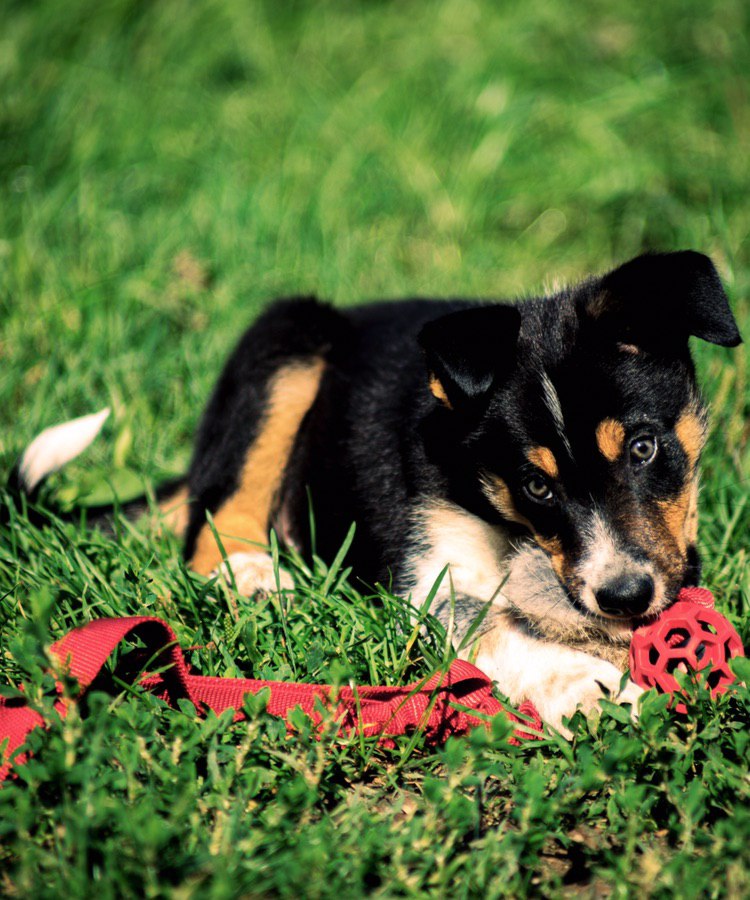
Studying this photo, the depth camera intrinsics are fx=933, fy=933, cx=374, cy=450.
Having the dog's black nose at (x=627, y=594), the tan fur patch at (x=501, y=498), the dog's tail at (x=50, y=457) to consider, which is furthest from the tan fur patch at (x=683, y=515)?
the dog's tail at (x=50, y=457)

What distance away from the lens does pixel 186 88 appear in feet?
22.0

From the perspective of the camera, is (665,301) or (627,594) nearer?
(627,594)

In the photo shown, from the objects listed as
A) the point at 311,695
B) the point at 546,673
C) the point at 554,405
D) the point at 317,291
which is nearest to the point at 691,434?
the point at 554,405

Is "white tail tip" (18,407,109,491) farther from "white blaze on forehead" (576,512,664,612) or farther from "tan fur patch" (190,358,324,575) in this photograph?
"white blaze on forehead" (576,512,664,612)

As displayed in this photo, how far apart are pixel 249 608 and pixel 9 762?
0.86 m

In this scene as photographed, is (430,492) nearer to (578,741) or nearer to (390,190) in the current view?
(578,741)

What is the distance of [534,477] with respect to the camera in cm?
287

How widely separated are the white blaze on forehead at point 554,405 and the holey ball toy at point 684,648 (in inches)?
21.8

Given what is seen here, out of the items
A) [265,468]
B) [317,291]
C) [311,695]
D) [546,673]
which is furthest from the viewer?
[317,291]

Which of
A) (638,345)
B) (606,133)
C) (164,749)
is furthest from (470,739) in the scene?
(606,133)

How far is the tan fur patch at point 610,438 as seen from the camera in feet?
9.07

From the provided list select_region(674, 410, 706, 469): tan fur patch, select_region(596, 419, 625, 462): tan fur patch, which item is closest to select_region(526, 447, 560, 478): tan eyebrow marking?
select_region(596, 419, 625, 462): tan fur patch

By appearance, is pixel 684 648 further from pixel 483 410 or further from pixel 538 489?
pixel 483 410

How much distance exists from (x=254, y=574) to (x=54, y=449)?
0.86 m
